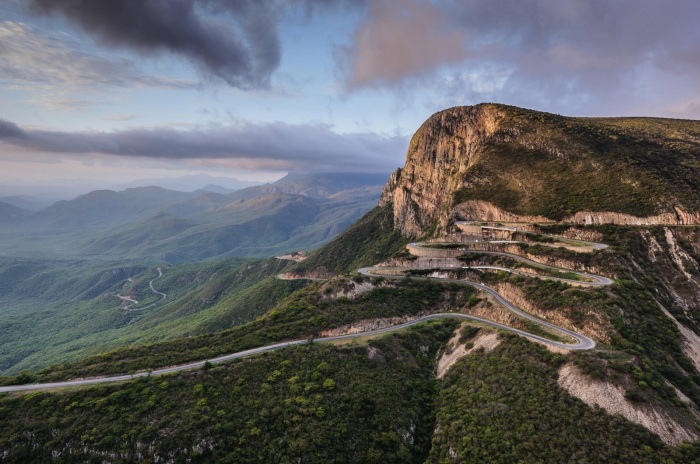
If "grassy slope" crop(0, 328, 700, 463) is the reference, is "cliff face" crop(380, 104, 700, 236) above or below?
above

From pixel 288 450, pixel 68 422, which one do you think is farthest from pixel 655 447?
pixel 68 422

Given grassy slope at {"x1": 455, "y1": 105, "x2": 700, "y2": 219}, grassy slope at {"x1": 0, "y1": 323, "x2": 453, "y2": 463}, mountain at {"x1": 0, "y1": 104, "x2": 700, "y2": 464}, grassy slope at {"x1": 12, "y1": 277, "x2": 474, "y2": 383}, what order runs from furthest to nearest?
grassy slope at {"x1": 455, "y1": 105, "x2": 700, "y2": 219}
grassy slope at {"x1": 12, "y1": 277, "x2": 474, "y2": 383}
grassy slope at {"x1": 0, "y1": 323, "x2": 453, "y2": 463}
mountain at {"x1": 0, "y1": 104, "x2": 700, "y2": 464}

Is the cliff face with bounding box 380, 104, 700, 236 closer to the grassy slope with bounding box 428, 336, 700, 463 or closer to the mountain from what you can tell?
the mountain

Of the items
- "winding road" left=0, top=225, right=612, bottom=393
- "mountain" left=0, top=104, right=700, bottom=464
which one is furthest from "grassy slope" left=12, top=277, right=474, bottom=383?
"winding road" left=0, top=225, right=612, bottom=393

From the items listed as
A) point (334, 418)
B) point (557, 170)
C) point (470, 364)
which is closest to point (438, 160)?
point (557, 170)

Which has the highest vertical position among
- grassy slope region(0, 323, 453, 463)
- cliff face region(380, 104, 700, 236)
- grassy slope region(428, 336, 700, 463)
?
cliff face region(380, 104, 700, 236)

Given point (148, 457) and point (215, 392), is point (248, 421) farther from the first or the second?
point (148, 457)

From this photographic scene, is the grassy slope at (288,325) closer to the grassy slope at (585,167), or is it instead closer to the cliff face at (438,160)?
the grassy slope at (585,167)

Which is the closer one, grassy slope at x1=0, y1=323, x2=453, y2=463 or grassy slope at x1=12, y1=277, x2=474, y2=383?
grassy slope at x1=0, y1=323, x2=453, y2=463
